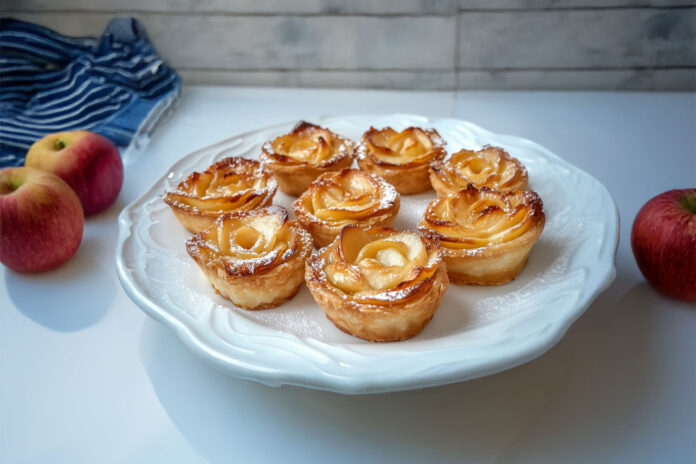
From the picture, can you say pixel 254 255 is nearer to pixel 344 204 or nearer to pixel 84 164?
pixel 344 204

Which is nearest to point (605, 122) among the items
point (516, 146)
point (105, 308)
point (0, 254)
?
point (516, 146)

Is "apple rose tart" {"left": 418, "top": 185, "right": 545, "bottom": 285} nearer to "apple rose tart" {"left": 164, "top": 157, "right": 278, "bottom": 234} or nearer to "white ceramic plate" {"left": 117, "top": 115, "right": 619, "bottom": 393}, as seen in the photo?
"white ceramic plate" {"left": 117, "top": 115, "right": 619, "bottom": 393}

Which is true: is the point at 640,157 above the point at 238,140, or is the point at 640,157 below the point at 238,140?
below

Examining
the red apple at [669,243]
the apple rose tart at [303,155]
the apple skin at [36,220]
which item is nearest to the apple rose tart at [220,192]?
the apple rose tart at [303,155]

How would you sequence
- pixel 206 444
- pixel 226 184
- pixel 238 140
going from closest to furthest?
pixel 206 444
pixel 226 184
pixel 238 140

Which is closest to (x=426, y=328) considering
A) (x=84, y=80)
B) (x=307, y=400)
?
(x=307, y=400)

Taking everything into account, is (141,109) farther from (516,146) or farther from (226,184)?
(516,146)

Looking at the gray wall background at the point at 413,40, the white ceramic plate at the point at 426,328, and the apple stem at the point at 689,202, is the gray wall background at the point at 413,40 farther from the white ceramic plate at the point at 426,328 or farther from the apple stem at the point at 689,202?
the apple stem at the point at 689,202
